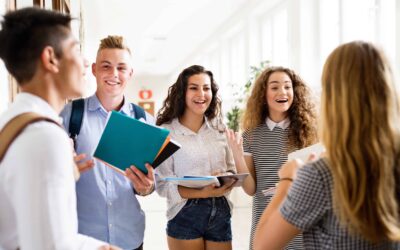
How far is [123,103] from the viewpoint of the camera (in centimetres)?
244

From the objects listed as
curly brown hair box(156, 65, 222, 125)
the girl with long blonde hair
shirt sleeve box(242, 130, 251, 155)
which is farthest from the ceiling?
the girl with long blonde hair

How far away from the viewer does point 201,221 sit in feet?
8.18

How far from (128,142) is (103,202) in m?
0.44

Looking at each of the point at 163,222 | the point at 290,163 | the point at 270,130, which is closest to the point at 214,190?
the point at 270,130

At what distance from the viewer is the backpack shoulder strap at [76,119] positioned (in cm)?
223

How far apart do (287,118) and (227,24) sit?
8.70 metres

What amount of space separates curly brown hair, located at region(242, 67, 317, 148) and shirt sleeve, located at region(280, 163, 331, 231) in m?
1.31

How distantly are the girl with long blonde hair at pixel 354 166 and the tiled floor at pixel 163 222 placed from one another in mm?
3787

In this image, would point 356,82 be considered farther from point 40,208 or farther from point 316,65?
point 316,65

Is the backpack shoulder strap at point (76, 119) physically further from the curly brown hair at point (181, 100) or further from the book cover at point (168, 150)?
the curly brown hair at point (181, 100)

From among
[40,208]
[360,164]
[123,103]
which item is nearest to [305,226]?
[360,164]

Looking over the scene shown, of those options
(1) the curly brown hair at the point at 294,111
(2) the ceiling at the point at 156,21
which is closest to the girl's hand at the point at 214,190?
(1) the curly brown hair at the point at 294,111

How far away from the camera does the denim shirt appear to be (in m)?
2.21

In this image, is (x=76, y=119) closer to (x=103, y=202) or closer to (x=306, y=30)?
(x=103, y=202)
